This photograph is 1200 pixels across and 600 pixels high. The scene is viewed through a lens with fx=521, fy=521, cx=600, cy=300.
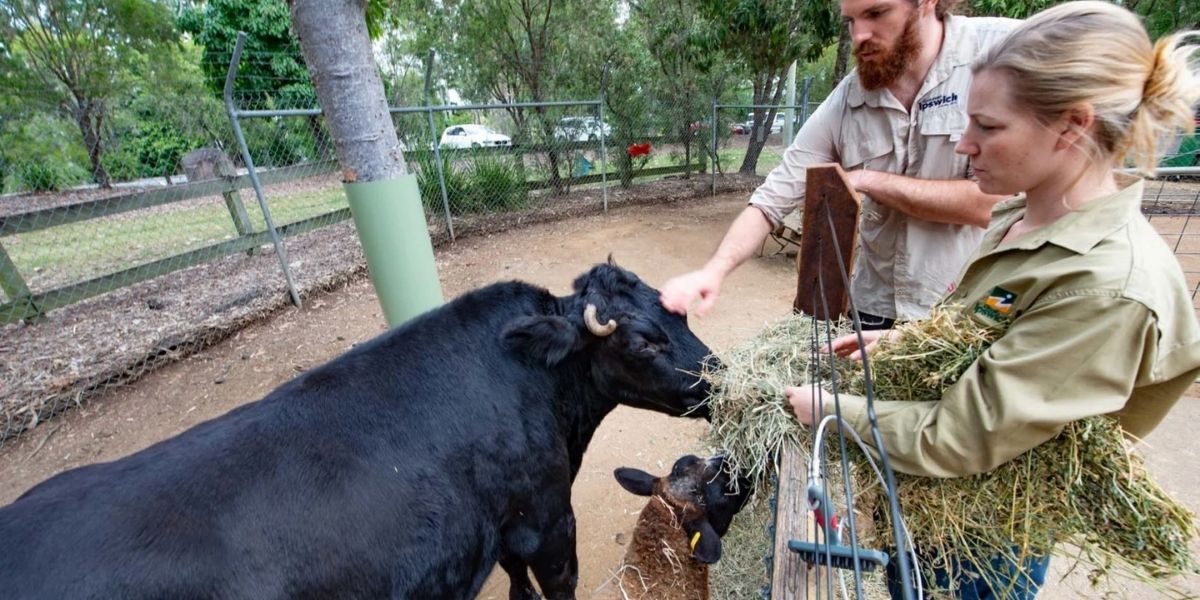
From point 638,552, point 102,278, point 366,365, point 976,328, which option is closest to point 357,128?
point 366,365

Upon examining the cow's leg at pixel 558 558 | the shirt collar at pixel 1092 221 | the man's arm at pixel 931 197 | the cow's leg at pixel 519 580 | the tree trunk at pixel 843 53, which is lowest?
the cow's leg at pixel 519 580

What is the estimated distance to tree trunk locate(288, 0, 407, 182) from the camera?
330 cm

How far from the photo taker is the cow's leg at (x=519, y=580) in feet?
9.39

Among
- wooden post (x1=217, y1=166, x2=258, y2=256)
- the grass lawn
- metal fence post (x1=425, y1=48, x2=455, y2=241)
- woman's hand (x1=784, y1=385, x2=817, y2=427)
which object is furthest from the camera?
metal fence post (x1=425, y1=48, x2=455, y2=241)

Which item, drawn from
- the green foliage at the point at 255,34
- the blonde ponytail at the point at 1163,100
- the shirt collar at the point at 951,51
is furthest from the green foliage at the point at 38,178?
the blonde ponytail at the point at 1163,100

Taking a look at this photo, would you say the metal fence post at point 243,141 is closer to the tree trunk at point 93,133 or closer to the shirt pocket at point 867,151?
the shirt pocket at point 867,151

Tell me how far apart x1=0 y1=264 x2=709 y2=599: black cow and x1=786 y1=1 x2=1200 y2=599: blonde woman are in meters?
1.28

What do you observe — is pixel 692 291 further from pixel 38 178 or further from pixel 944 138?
pixel 38 178

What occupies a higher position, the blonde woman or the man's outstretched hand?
the blonde woman

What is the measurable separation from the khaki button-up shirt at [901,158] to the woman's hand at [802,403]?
1.07 m

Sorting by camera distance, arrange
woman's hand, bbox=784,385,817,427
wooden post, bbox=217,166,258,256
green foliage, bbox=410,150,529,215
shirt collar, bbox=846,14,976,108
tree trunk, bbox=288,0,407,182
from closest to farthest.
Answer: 1. woman's hand, bbox=784,385,817,427
2. shirt collar, bbox=846,14,976,108
3. tree trunk, bbox=288,0,407,182
4. wooden post, bbox=217,166,258,256
5. green foliage, bbox=410,150,529,215

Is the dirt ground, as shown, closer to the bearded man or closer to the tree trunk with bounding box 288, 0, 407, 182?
the bearded man

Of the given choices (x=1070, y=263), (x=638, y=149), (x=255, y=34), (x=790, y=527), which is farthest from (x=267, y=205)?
(x=255, y=34)

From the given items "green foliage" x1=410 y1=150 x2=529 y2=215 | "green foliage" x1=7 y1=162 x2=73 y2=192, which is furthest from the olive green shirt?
"green foliage" x1=7 y1=162 x2=73 y2=192
